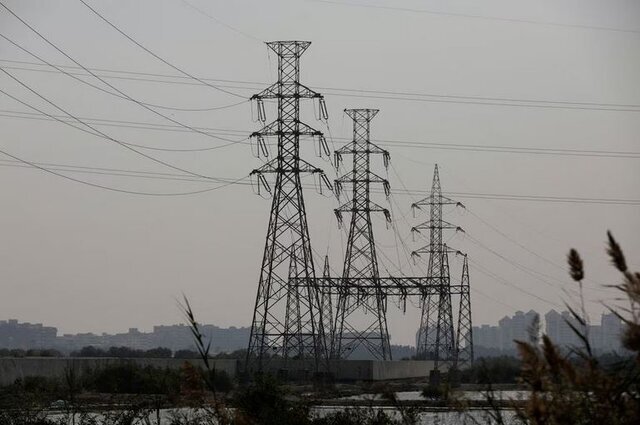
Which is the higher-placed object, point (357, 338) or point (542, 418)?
point (357, 338)

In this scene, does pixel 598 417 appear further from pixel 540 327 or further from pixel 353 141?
pixel 353 141

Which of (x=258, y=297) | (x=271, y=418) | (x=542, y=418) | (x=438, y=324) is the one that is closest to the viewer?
(x=542, y=418)

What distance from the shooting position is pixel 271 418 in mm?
25062

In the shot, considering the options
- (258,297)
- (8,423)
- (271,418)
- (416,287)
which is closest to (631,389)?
(271,418)

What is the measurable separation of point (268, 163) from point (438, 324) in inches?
1562

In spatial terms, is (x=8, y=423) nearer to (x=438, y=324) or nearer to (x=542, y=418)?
(x=542, y=418)

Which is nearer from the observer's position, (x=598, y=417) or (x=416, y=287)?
(x=598, y=417)

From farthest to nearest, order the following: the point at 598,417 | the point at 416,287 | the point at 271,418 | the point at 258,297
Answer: the point at 416,287 → the point at 258,297 → the point at 271,418 → the point at 598,417

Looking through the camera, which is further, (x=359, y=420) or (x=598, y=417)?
(x=359, y=420)

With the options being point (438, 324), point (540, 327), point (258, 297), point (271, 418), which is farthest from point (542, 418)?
point (438, 324)

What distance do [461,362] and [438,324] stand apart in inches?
134

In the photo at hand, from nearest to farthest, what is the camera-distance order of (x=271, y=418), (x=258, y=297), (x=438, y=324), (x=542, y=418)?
(x=542, y=418) < (x=271, y=418) < (x=258, y=297) < (x=438, y=324)

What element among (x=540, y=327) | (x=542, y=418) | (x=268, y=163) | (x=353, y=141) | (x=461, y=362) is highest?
(x=353, y=141)

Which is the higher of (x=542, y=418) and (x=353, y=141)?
(x=353, y=141)
